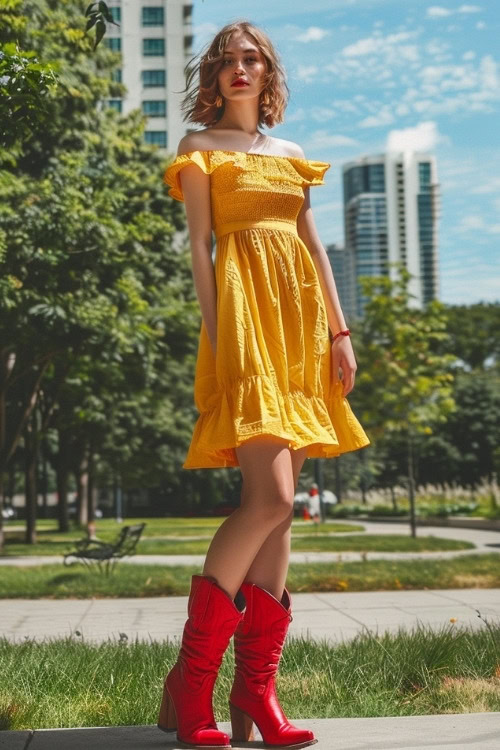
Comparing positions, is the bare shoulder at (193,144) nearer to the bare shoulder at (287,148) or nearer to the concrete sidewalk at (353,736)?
the bare shoulder at (287,148)

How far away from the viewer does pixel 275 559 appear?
10.6 feet

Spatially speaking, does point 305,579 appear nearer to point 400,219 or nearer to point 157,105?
point 157,105

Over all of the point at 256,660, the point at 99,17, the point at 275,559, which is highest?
the point at 99,17

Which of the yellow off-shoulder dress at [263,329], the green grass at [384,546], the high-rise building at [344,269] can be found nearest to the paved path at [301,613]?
the yellow off-shoulder dress at [263,329]

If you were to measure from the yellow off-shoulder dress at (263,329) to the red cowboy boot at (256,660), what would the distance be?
1.45 ft

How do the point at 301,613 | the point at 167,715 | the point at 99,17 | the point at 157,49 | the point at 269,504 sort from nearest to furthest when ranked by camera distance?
the point at 269,504 → the point at 167,715 → the point at 99,17 → the point at 301,613 → the point at 157,49

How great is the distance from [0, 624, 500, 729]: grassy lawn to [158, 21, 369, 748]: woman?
67 cm

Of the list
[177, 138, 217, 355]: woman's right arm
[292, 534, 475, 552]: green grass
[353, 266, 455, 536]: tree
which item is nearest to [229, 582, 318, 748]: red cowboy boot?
[177, 138, 217, 355]: woman's right arm

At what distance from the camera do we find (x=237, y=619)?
9.96ft

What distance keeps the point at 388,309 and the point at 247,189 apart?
2038 cm

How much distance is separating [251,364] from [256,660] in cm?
89

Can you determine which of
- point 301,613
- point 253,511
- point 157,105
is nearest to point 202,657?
point 253,511

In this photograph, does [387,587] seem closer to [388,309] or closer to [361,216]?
[388,309]

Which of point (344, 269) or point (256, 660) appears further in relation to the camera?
point (344, 269)
